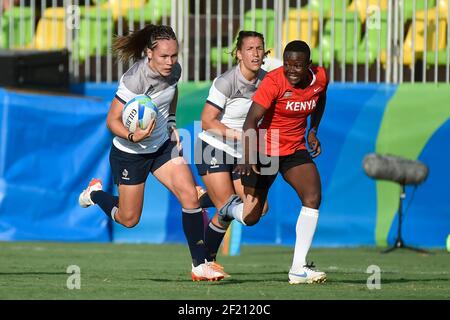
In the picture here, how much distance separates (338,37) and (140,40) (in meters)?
7.78

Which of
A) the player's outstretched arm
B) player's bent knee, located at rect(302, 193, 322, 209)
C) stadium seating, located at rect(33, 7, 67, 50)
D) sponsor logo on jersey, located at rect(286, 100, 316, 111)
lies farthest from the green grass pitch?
stadium seating, located at rect(33, 7, 67, 50)

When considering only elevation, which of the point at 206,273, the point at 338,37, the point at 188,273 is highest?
the point at 338,37

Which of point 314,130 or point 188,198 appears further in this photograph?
point 314,130

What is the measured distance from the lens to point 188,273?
446 inches

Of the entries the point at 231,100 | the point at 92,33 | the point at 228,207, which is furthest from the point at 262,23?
the point at 228,207

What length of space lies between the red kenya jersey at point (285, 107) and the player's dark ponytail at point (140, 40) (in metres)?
0.99

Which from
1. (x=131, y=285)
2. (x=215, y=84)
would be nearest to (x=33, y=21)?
(x=215, y=84)

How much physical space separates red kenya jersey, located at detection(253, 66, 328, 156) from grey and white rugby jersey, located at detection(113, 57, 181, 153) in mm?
919

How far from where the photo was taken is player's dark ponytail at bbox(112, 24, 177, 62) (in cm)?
1025

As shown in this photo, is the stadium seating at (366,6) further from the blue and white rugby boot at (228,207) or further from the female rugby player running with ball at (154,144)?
the female rugby player running with ball at (154,144)

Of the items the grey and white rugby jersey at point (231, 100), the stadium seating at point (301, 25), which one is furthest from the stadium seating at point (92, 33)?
the grey and white rugby jersey at point (231, 100)

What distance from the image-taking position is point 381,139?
55.1 feet

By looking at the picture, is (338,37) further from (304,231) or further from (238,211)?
(304,231)

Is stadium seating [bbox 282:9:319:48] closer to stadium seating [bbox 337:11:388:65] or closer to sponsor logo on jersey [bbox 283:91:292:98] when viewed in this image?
stadium seating [bbox 337:11:388:65]
